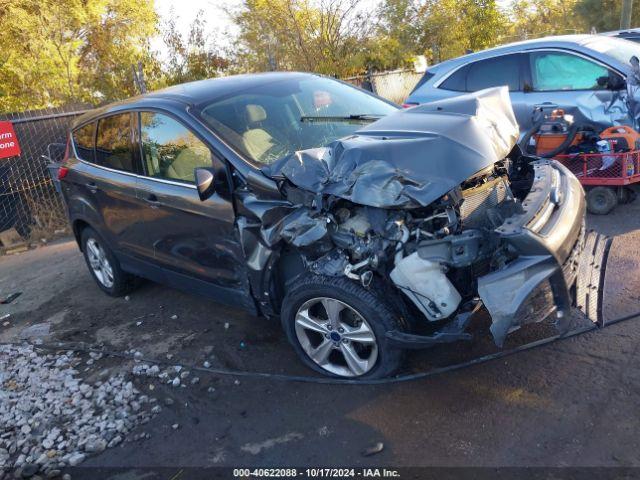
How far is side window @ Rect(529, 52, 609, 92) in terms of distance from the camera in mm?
6168

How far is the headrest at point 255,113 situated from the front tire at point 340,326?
1.35 metres

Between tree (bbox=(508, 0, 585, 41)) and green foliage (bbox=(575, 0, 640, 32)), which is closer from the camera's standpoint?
green foliage (bbox=(575, 0, 640, 32))

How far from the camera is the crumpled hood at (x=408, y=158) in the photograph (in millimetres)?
3055

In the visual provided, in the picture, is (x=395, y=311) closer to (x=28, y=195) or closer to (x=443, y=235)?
(x=443, y=235)

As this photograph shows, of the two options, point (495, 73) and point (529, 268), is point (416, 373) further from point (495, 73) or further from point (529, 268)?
point (495, 73)

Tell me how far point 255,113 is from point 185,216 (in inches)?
36.8

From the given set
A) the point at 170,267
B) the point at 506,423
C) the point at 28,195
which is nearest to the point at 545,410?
the point at 506,423

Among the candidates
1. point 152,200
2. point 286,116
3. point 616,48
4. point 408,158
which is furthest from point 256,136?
point 616,48

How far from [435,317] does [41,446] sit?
253 cm

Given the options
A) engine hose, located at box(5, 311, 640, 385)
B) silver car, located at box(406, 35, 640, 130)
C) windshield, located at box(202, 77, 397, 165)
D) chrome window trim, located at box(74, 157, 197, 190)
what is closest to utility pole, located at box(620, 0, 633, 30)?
silver car, located at box(406, 35, 640, 130)

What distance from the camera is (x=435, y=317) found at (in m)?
3.16

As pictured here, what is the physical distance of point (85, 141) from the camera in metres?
5.35

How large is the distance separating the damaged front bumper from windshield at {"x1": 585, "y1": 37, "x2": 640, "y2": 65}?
391cm

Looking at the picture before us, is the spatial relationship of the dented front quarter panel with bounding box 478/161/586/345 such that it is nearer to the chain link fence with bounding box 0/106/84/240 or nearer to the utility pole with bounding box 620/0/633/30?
the chain link fence with bounding box 0/106/84/240
